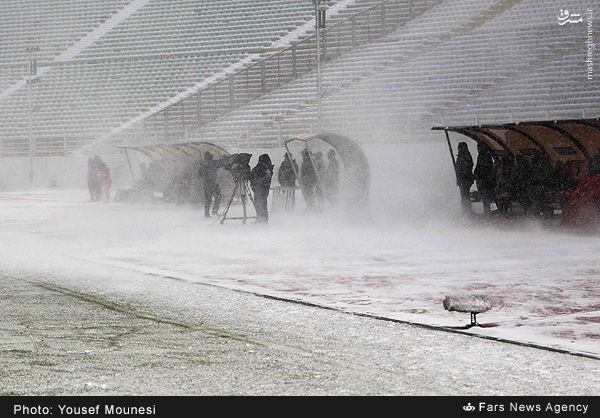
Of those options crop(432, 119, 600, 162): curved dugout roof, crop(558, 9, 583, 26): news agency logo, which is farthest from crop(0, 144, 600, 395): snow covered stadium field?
crop(558, 9, 583, 26): news agency logo

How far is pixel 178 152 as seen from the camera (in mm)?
35625

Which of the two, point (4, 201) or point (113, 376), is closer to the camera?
point (113, 376)

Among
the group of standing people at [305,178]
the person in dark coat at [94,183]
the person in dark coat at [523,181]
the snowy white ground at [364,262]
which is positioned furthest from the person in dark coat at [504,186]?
the person in dark coat at [94,183]

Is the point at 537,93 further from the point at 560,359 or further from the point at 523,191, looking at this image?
the point at 560,359

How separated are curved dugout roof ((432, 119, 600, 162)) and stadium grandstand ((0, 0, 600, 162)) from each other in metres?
14.7

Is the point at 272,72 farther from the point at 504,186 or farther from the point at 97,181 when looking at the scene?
the point at 504,186

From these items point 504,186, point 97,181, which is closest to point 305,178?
point 504,186

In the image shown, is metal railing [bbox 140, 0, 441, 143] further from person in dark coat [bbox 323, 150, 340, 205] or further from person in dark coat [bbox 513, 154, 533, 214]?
person in dark coat [bbox 513, 154, 533, 214]

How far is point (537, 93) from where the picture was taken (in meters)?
39.3

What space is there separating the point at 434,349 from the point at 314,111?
3663cm

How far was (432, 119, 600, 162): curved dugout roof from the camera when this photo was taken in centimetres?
2072

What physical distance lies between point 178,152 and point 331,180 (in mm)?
9389
